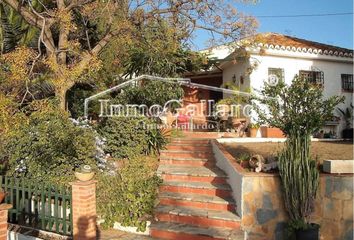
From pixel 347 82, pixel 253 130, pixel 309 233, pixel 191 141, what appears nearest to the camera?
pixel 309 233

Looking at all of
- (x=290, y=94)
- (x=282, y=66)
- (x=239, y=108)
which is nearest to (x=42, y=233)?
(x=290, y=94)

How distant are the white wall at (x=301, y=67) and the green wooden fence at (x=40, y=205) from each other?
9765 millimetres

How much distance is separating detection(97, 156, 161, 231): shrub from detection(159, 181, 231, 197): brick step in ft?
1.02

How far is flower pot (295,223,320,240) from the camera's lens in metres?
6.11

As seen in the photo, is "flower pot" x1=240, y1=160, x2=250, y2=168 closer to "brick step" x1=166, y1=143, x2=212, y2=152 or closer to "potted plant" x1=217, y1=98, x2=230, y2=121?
"brick step" x1=166, y1=143, x2=212, y2=152

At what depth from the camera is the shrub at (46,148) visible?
838cm

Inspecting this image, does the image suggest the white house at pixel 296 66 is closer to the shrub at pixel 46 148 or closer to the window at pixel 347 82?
the window at pixel 347 82

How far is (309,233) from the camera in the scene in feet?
20.0

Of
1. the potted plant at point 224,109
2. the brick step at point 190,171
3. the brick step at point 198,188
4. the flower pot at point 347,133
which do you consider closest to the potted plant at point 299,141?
the brick step at point 198,188

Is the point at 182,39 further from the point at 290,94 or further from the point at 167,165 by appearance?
the point at 290,94

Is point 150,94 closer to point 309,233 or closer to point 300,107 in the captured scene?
point 300,107

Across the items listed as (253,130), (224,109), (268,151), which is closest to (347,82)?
(253,130)

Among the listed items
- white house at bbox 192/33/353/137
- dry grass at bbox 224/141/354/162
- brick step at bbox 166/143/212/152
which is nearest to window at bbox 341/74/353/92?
white house at bbox 192/33/353/137

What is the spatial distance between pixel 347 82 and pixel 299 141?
12.2 m
